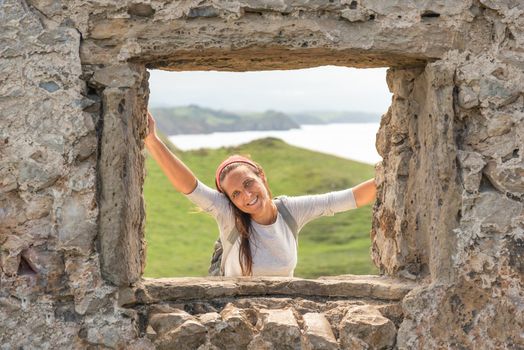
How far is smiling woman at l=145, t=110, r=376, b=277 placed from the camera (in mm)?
3918

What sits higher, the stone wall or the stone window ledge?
the stone wall

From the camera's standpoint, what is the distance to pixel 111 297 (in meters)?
3.20

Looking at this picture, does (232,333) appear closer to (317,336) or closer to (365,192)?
(317,336)

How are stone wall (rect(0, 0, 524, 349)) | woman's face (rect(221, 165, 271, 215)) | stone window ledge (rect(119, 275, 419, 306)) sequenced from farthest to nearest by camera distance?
woman's face (rect(221, 165, 271, 215)) → stone window ledge (rect(119, 275, 419, 306)) → stone wall (rect(0, 0, 524, 349))

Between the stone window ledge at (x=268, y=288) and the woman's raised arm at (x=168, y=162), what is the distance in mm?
575

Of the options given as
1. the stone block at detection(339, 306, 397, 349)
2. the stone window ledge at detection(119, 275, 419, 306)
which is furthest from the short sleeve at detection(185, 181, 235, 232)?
the stone block at detection(339, 306, 397, 349)

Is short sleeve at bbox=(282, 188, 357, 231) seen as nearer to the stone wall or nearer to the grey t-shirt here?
the grey t-shirt

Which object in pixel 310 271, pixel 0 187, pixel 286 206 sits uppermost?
pixel 0 187

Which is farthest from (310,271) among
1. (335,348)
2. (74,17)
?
(74,17)

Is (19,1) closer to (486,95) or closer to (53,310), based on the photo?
(53,310)

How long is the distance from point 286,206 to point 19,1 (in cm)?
168

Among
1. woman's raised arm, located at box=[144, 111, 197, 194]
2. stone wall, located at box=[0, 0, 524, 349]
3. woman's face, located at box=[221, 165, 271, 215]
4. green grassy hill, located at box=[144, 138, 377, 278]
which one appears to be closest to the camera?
stone wall, located at box=[0, 0, 524, 349]

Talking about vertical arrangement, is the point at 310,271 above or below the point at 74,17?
below

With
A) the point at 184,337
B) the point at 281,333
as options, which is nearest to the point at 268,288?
the point at 281,333
